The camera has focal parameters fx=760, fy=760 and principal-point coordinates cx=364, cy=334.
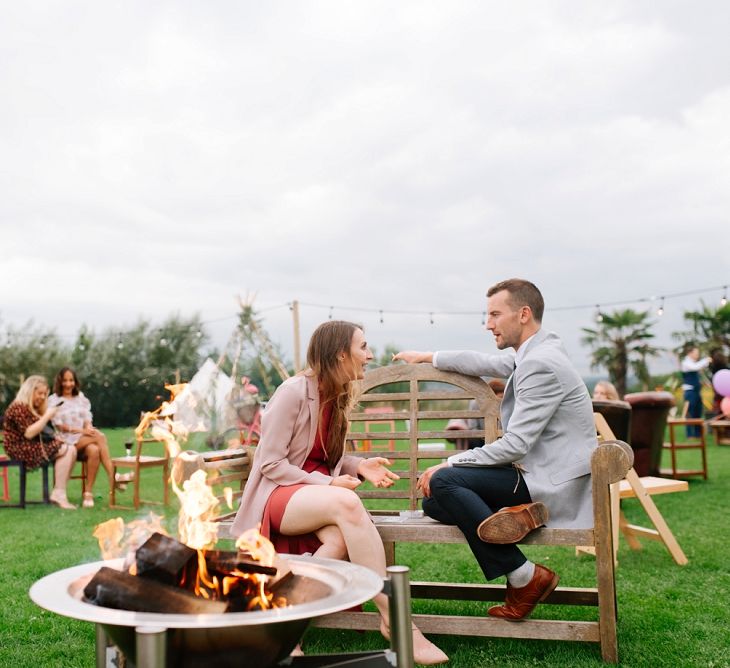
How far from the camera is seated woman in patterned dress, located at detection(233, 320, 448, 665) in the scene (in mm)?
2766

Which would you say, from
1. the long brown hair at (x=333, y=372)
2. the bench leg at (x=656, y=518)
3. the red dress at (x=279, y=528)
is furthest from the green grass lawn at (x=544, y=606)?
the long brown hair at (x=333, y=372)

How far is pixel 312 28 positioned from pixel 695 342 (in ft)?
42.3

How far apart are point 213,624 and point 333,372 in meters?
1.61

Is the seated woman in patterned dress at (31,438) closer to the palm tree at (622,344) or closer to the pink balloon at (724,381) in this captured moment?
the pink balloon at (724,381)

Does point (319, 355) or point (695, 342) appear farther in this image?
point (695, 342)

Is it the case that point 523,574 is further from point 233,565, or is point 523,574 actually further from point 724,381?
point 724,381

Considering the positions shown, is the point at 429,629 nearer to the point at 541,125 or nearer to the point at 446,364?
the point at 446,364

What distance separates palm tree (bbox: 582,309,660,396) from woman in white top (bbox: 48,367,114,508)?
47.2ft

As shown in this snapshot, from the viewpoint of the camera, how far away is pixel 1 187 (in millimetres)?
16141

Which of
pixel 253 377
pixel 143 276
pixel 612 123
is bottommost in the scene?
pixel 253 377

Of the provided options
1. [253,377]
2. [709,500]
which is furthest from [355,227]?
[709,500]

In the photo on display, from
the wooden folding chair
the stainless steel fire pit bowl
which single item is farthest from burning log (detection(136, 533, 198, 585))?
the wooden folding chair

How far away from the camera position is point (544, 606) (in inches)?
149

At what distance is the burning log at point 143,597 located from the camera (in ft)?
5.91
